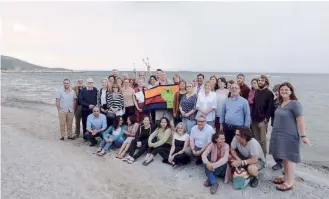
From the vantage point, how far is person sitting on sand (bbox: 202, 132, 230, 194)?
570 cm

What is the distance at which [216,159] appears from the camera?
19.2 ft

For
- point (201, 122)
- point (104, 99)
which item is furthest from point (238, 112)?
point (104, 99)

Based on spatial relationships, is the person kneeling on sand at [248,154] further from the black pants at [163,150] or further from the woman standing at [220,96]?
the black pants at [163,150]

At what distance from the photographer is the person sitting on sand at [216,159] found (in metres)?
5.70

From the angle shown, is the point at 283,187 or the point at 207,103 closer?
the point at 283,187

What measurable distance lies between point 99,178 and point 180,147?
1938 millimetres

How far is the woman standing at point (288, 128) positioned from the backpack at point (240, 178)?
70cm

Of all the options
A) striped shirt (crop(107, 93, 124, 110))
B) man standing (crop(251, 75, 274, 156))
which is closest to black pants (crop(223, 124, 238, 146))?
man standing (crop(251, 75, 274, 156))

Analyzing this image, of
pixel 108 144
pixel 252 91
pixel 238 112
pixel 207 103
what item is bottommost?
pixel 108 144

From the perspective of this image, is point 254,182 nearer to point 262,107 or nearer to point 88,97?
point 262,107

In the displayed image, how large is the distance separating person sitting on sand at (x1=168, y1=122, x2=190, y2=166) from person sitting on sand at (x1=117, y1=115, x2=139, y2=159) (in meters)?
1.24

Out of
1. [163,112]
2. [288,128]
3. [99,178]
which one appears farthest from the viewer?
[163,112]

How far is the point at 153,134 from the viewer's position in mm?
7039

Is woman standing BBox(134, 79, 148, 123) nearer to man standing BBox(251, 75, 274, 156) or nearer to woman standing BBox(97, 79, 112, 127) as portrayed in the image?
woman standing BBox(97, 79, 112, 127)
